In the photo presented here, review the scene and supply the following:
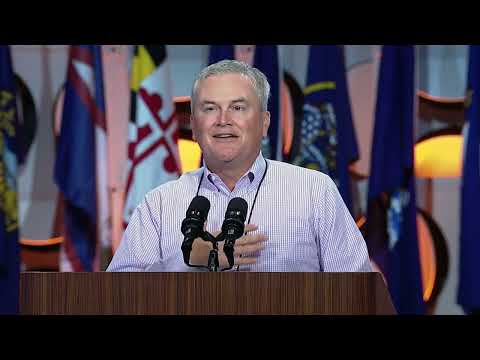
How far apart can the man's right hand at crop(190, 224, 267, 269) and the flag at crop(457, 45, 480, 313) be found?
257 centimetres

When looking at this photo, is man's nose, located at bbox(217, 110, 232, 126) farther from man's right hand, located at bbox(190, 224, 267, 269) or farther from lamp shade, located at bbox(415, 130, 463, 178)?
lamp shade, located at bbox(415, 130, 463, 178)

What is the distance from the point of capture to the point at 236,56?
4867 millimetres

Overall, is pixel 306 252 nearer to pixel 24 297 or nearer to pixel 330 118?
pixel 24 297

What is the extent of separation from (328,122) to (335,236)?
2083 millimetres

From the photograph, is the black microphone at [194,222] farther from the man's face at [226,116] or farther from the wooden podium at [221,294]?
the man's face at [226,116]

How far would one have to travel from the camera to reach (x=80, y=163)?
4727 mm

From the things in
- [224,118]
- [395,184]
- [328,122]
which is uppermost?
[328,122]

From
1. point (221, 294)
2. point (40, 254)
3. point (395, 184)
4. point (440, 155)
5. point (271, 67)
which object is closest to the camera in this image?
point (221, 294)

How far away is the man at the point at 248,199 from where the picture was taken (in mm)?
2602

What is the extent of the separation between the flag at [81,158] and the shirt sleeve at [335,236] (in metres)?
2.32

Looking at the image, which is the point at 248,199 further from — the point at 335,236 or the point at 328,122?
the point at 328,122

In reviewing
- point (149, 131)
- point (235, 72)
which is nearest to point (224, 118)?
point (235, 72)
